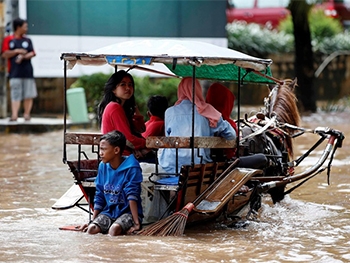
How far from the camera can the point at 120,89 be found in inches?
291

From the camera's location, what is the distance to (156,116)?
311 inches

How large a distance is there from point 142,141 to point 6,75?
32.4ft

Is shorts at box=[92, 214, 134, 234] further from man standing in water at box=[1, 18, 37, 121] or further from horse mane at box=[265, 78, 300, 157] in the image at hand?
man standing in water at box=[1, 18, 37, 121]

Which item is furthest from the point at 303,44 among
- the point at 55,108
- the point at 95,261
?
the point at 95,261

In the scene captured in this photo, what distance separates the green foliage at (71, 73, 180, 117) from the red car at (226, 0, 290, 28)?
989 centimetres

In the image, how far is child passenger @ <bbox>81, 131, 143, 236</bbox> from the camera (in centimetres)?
680

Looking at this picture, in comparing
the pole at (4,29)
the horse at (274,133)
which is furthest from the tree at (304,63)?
the horse at (274,133)

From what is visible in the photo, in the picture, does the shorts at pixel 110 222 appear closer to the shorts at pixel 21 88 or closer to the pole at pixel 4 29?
the shorts at pixel 21 88

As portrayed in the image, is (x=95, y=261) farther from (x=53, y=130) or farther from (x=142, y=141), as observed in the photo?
(x=53, y=130)

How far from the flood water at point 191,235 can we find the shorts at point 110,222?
13 cm

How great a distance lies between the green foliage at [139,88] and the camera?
16312 mm

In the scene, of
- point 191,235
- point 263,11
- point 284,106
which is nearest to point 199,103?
point 191,235

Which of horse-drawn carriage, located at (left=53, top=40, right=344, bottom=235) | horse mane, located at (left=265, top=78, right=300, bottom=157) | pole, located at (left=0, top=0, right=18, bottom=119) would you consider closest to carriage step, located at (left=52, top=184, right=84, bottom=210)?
horse-drawn carriage, located at (left=53, top=40, right=344, bottom=235)

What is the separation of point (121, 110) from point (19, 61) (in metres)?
8.53
